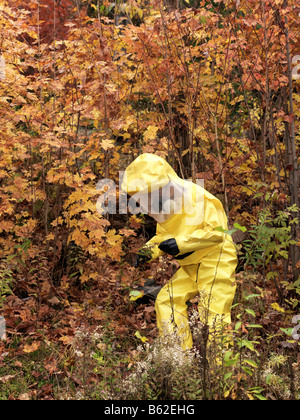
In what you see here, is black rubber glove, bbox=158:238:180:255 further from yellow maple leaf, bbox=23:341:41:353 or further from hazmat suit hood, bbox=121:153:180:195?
yellow maple leaf, bbox=23:341:41:353

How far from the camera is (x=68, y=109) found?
450cm

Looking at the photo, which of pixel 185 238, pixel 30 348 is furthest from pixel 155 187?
pixel 30 348

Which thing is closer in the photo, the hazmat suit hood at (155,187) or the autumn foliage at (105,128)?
the hazmat suit hood at (155,187)

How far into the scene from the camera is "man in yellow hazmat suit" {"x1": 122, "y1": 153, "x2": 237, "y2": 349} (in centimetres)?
342

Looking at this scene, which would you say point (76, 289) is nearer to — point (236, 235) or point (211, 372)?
point (236, 235)

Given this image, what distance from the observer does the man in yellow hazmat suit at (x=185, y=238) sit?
11.2ft

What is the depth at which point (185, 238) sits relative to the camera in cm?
340

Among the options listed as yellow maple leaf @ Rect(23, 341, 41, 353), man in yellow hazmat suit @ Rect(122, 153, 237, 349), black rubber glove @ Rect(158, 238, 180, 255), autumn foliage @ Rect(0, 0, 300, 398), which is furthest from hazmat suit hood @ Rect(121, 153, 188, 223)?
yellow maple leaf @ Rect(23, 341, 41, 353)

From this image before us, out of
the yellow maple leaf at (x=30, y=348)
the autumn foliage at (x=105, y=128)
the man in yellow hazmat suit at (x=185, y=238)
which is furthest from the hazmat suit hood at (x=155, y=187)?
the yellow maple leaf at (x=30, y=348)

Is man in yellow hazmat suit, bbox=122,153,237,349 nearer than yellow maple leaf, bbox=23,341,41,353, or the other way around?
man in yellow hazmat suit, bbox=122,153,237,349

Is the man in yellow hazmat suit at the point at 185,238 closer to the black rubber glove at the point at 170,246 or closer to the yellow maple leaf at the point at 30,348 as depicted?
the black rubber glove at the point at 170,246

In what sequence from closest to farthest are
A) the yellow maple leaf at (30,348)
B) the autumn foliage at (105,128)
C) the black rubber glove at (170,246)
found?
the black rubber glove at (170,246)
the yellow maple leaf at (30,348)
the autumn foliage at (105,128)

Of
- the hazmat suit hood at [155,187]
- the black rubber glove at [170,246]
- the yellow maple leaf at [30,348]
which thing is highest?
the hazmat suit hood at [155,187]
